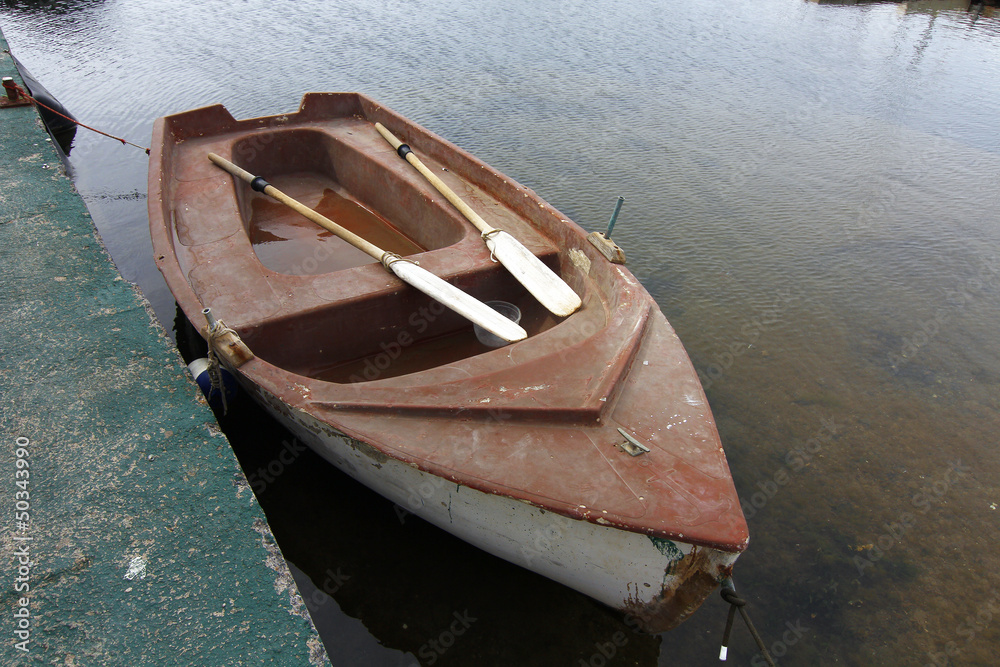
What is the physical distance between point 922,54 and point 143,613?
17.2m

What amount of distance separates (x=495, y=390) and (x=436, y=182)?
9.18 feet

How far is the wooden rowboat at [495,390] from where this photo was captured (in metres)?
2.66

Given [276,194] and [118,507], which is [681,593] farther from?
[276,194]

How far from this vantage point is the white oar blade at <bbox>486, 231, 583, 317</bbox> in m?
3.98

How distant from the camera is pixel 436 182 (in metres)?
5.29

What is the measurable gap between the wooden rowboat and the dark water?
0.67 m

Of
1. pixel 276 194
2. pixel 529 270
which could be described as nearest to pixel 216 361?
pixel 529 270

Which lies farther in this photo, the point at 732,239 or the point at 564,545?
the point at 732,239

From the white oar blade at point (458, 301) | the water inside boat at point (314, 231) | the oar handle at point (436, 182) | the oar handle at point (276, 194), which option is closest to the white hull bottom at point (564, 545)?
the white oar blade at point (458, 301)

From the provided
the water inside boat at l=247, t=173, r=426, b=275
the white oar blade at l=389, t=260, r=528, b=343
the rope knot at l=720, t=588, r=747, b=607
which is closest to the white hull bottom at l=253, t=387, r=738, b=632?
the rope knot at l=720, t=588, r=747, b=607

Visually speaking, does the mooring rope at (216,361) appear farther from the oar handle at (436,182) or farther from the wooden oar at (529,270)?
the oar handle at (436,182)

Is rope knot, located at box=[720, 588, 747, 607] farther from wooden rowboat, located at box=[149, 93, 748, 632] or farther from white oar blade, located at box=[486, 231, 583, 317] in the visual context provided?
white oar blade, located at box=[486, 231, 583, 317]

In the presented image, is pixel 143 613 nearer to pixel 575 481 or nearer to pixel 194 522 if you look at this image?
pixel 194 522

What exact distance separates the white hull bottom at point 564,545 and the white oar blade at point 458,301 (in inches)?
42.9
